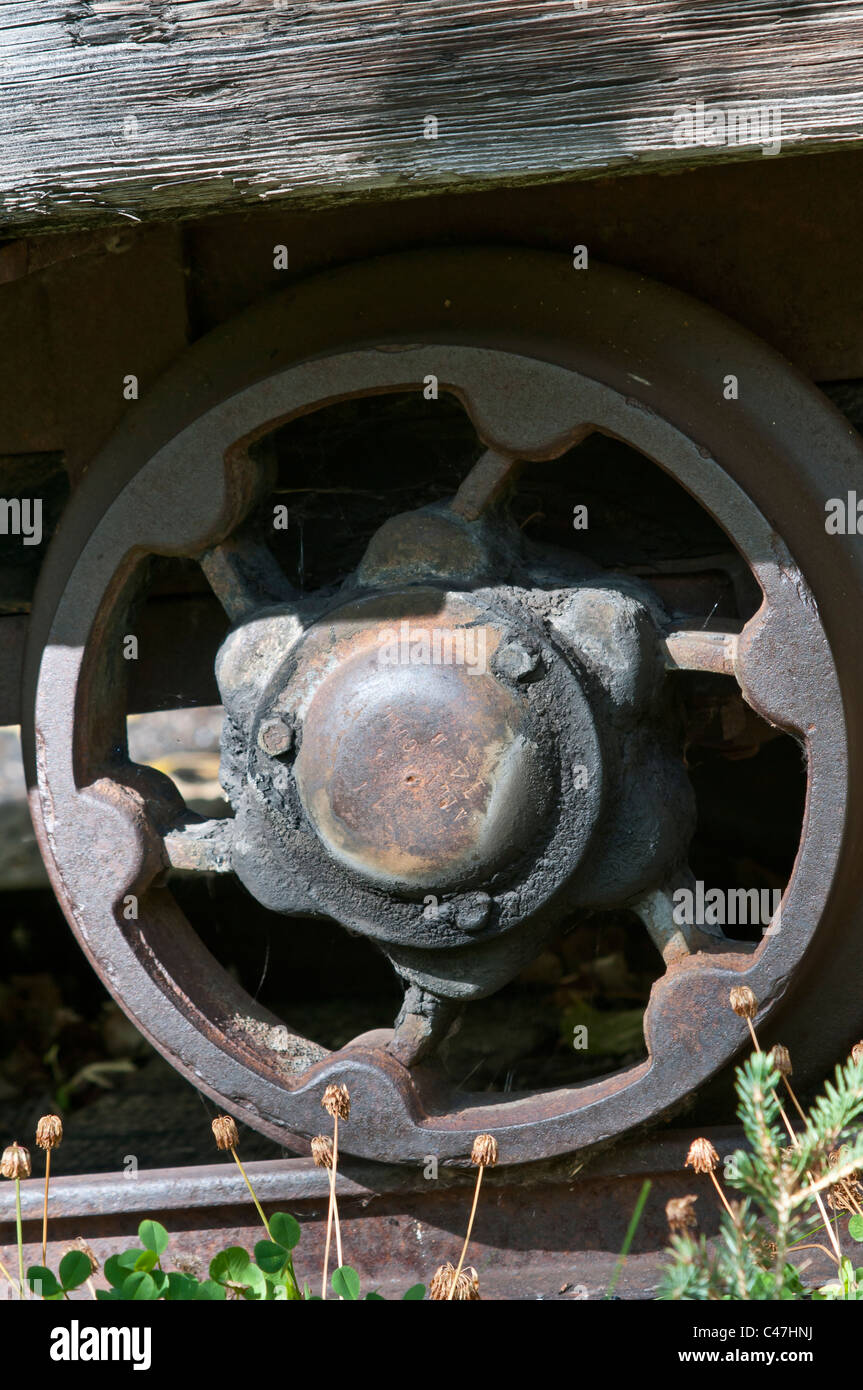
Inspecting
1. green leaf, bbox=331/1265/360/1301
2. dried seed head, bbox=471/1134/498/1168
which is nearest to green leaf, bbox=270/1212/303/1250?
green leaf, bbox=331/1265/360/1301

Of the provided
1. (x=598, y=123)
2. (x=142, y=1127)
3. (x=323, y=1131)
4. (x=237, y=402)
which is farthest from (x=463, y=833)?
(x=142, y=1127)

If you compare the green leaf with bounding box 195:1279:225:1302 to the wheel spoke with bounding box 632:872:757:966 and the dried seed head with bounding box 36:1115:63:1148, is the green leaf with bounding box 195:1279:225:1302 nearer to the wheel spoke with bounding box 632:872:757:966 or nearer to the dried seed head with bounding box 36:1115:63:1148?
the dried seed head with bounding box 36:1115:63:1148

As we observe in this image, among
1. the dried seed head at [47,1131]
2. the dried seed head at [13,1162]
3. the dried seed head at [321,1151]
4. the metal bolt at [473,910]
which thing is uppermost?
the metal bolt at [473,910]

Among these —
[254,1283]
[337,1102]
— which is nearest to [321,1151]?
[337,1102]

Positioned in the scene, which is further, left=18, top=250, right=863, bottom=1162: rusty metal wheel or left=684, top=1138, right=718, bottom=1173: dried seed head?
left=18, top=250, right=863, bottom=1162: rusty metal wheel

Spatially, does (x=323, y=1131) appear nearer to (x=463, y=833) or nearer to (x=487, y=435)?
(x=463, y=833)

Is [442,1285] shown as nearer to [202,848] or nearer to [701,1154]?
[701,1154]

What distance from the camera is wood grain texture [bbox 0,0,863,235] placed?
3.65 feet

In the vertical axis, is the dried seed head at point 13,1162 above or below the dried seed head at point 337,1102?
below

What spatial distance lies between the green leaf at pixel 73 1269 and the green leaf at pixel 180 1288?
0.10 m

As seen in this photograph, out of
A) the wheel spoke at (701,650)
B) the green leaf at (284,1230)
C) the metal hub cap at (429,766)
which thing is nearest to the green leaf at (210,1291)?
the green leaf at (284,1230)

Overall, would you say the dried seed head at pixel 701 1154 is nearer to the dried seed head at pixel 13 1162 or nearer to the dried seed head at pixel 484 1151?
the dried seed head at pixel 484 1151

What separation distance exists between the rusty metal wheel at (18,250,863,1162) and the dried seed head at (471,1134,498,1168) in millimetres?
89

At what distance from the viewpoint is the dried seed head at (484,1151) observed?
1448mm
